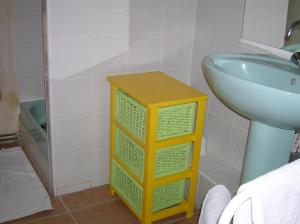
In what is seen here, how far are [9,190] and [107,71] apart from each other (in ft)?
2.73

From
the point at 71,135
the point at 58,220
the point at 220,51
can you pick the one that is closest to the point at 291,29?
the point at 220,51

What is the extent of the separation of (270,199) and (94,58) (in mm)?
1393

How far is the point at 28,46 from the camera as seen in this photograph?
2.61 m

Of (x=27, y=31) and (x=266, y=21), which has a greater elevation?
(x=266, y=21)

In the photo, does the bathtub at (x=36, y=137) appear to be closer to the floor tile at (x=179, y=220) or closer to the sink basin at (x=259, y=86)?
the floor tile at (x=179, y=220)

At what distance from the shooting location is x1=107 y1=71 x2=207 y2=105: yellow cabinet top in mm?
1774

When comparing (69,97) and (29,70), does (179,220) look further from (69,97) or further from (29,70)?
(29,70)

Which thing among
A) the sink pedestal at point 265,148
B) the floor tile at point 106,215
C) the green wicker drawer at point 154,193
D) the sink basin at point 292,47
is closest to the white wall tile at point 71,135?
the green wicker drawer at point 154,193

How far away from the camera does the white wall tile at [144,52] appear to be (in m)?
2.13

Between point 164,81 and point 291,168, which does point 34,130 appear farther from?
point 291,168

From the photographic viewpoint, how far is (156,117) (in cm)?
172

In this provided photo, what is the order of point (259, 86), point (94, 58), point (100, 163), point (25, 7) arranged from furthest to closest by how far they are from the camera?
point (25, 7), point (100, 163), point (94, 58), point (259, 86)

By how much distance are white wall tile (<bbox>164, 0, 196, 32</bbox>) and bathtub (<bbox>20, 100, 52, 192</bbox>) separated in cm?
91

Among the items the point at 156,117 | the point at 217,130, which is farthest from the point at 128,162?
the point at 217,130
